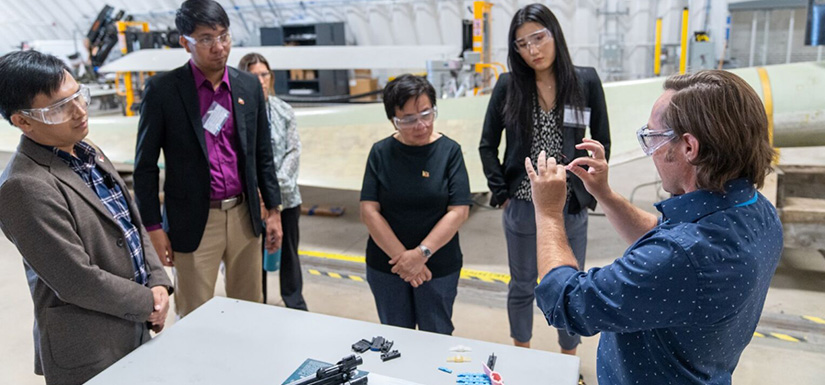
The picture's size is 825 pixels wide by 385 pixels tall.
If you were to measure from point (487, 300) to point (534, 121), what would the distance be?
56.4 inches

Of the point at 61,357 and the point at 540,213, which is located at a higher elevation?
the point at 540,213

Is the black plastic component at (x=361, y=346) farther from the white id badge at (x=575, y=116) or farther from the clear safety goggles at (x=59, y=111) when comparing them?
the white id badge at (x=575, y=116)

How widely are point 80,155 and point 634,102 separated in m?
3.21

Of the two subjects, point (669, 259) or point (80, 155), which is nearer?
point (669, 259)

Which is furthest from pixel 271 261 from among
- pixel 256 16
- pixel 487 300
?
pixel 256 16

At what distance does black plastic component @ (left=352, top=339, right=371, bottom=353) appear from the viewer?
4.69 feet

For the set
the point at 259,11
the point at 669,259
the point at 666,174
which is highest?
the point at 259,11

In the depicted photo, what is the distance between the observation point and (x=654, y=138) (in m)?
1.04

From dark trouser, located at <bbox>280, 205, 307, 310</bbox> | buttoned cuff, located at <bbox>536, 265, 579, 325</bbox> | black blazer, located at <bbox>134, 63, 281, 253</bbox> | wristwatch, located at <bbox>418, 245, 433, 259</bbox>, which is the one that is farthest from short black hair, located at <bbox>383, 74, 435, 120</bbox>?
dark trouser, located at <bbox>280, 205, 307, 310</bbox>

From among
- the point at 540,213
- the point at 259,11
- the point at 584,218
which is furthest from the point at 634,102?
the point at 259,11

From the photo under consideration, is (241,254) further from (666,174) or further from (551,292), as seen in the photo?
(666,174)

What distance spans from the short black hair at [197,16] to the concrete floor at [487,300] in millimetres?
1772

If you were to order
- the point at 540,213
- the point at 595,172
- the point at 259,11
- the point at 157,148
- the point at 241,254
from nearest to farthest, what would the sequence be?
Result: 1. the point at 540,213
2. the point at 595,172
3. the point at 157,148
4. the point at 241,254
5. the point at 259,11

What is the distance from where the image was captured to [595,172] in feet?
4.45
